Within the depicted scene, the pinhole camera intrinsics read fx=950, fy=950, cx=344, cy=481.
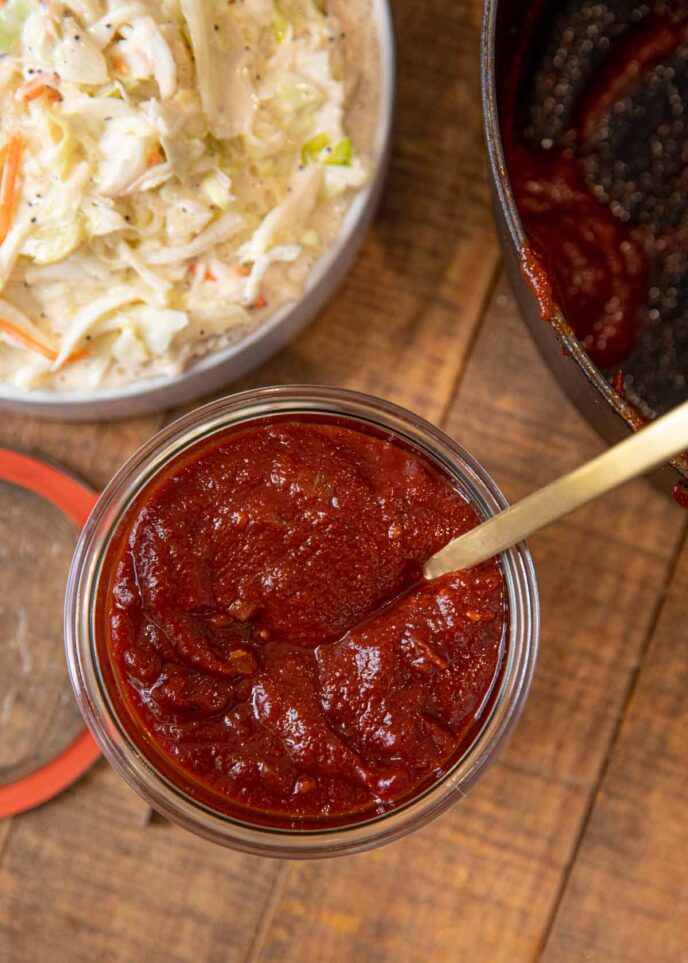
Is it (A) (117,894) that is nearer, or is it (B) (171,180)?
(B) (171,180)

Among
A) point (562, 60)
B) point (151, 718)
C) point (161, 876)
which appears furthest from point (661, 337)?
point (161, 876)

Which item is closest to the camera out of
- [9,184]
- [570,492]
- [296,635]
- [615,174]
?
→ [570,492]

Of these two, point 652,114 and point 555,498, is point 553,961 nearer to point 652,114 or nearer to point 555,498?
point 555,498

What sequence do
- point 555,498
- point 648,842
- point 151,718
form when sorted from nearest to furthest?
point 555,498, point 151,718, point 648,842

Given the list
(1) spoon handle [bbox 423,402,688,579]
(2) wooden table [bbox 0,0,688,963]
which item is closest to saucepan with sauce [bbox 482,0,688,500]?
(2) wooden table [bbox 0,0,688,963]

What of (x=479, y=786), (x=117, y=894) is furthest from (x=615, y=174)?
(x=117, y=894)

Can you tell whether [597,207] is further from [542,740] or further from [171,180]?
[542,740]

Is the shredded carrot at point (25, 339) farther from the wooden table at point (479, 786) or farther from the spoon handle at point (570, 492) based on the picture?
the spoon handle at point (570, 492)

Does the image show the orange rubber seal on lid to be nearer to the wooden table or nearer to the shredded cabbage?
the wooden table
